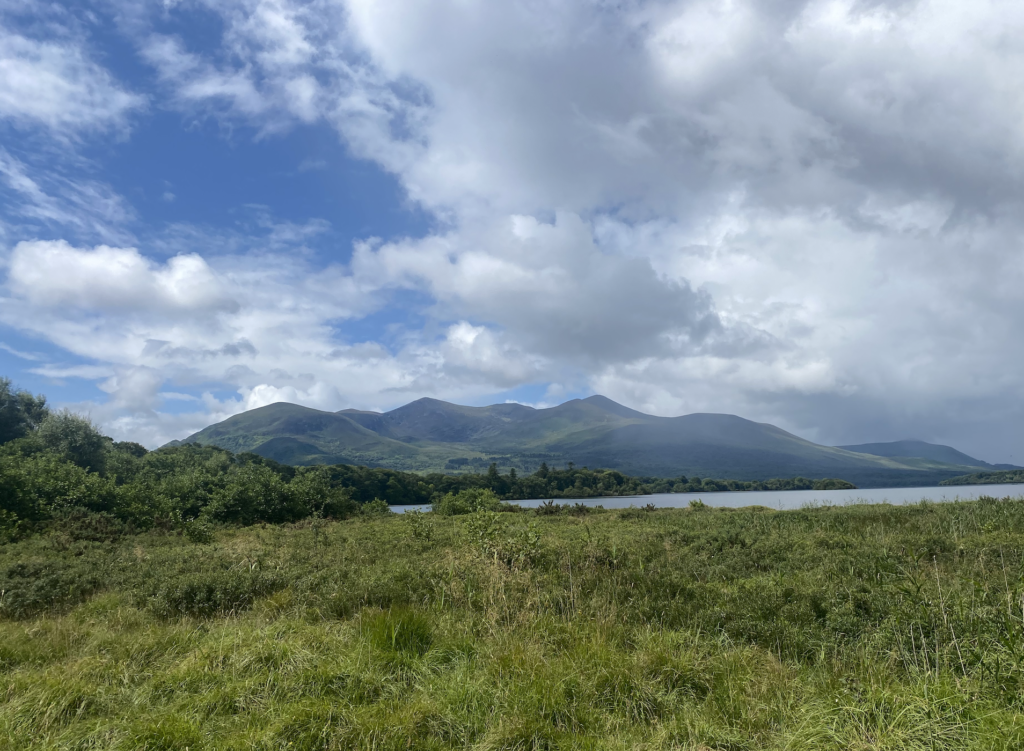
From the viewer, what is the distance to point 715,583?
1010 cm

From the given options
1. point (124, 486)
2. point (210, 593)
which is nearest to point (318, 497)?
point (124, 486)

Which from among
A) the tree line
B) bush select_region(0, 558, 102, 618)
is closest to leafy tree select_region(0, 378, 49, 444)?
the tree line

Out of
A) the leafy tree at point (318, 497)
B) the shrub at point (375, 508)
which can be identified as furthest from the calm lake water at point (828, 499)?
the leafy tree at point (318, 497)

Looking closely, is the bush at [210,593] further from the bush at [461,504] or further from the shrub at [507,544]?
the bush at [461,504]

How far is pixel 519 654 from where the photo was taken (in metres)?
5.66

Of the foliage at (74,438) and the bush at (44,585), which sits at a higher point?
the foliage at (74,438)

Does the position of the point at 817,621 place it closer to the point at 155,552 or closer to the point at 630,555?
the point at 630,555

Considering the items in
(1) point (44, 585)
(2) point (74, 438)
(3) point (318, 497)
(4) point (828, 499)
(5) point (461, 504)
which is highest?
(2) point (74, 438)

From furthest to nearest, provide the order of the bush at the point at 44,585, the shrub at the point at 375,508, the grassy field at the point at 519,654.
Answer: the shrub at the point at 375,508
the bush at the point at 44,585
the grassy field at the point at 519,654

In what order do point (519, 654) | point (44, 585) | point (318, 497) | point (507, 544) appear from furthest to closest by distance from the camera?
point (318, 497) < point (507, 544) < point (44, 585) < point (519, 654)

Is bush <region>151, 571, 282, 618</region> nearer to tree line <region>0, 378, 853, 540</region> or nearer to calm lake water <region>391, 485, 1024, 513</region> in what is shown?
tree line <region>0, 378, 853, 540</region>

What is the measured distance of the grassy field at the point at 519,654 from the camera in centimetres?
438

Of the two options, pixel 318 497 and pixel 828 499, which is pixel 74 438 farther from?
pixel 828 499

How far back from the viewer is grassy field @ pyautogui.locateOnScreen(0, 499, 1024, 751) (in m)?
4.38
